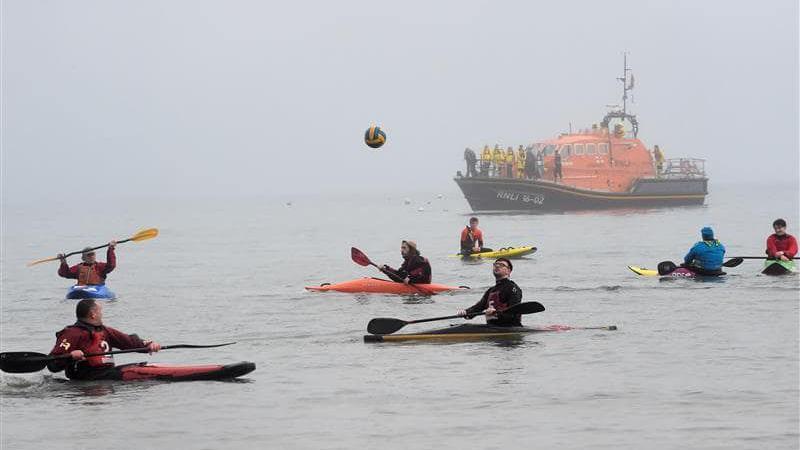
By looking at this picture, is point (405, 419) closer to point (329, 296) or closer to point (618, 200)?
point (329, 296)

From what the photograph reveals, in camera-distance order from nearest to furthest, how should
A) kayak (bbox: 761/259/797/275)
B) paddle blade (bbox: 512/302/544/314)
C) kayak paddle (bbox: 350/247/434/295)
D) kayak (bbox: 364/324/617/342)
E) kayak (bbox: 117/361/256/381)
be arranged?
1. kayak (bbox: 117/361/256/381)
2. paddle blade (bbox: 512/302/544/314)
3. kayak (bbox: 364/324/617/342)
4. kayak paddle (bbox: 350/247/434/295)
5. kayak (bbox: 761/259/797/275)

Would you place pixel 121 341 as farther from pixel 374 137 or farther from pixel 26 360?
pixel 374 137

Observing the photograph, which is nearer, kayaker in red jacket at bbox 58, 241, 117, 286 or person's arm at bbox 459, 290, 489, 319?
person's arm at bbox 459, 290, 489, 319

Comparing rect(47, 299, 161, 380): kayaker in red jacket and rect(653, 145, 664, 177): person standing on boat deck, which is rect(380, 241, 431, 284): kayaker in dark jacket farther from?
rect(653, 145, 664, 177): person standing on boat deck

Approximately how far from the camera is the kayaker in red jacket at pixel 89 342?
567 inches

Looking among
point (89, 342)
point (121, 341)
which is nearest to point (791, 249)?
point (121, 341)

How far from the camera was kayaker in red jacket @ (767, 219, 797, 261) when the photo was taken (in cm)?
2620

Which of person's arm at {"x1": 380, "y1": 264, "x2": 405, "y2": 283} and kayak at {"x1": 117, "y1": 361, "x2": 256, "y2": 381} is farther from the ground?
person's arm at {"x1": 380, "y1": 264, "x2": 405, "y2": 283}

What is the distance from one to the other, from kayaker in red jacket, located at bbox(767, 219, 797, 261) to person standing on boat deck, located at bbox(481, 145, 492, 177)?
135 ft

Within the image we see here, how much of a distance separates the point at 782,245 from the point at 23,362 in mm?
17161

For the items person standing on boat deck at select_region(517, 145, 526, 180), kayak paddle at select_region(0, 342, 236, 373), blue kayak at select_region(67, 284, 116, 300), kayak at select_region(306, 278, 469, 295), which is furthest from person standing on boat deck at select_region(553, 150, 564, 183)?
kayak paddle at select_region(0, 342, 236, 373)

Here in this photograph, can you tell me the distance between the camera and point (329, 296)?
86.1 feet

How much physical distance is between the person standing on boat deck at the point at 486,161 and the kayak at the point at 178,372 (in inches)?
2076

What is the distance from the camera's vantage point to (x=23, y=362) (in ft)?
48.6
